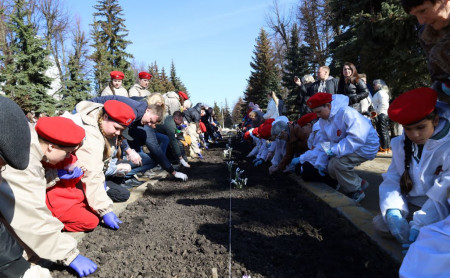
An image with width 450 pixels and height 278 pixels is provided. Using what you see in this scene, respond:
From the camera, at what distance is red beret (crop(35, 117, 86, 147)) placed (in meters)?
2.22

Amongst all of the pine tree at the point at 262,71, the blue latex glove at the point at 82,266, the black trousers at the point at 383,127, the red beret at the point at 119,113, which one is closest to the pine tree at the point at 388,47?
the black trousers at the point at 383,127

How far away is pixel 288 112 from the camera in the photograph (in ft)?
62.8

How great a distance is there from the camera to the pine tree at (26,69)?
14.8 metres

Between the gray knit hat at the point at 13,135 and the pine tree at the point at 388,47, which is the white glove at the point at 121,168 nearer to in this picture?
the gray knit hat at the point at 13,135

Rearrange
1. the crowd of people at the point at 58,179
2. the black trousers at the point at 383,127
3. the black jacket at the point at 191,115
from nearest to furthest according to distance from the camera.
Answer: the crowd of people at the point at 58,179
the black trousers at the point at 383,127
the black jacket at the point at 191,115

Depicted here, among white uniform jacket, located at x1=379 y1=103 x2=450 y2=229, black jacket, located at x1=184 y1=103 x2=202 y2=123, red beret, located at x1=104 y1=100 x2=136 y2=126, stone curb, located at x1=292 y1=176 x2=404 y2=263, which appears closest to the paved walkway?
stone curb, located at x1=292 y1=176 x2=404 y2=263

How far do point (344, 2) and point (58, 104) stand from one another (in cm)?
1497

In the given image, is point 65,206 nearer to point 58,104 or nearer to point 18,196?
point 18,196

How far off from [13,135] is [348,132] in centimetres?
340

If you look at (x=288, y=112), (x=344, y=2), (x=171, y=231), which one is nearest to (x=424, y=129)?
(x=171, y=231)

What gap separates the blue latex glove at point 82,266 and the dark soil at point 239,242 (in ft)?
0.22

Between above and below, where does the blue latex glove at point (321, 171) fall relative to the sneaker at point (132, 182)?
above

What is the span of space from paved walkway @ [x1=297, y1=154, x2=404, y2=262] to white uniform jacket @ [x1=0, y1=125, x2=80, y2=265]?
230 cm

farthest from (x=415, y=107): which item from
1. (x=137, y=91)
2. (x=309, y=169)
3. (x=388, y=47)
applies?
(x=388, y=47)
